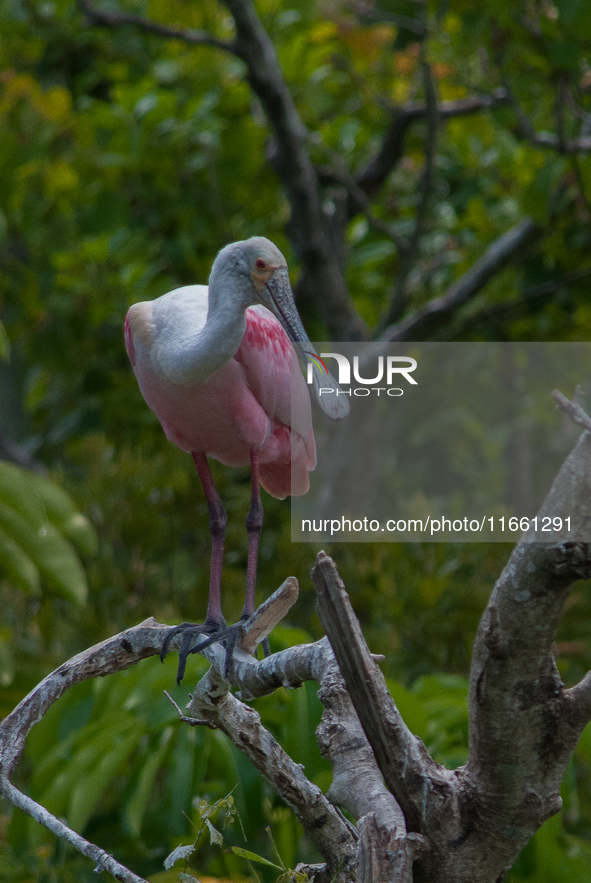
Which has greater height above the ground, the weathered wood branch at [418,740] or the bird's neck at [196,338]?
the bird's neck at [196,338]

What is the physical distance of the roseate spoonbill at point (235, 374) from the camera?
118 cm

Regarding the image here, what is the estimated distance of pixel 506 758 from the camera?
4.60ft

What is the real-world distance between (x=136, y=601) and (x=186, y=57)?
311cm

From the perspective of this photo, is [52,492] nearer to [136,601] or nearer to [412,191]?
[136,601]

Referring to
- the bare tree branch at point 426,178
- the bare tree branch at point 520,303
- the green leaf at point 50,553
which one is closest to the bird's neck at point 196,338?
Answer: the green leaf at point 50,553

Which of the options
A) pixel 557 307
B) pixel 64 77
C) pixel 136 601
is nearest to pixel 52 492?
pixel 136 601

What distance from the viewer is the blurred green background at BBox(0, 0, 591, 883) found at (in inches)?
107

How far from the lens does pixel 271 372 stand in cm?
149

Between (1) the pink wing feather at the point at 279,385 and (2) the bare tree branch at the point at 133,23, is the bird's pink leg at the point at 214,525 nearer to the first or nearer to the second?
(1) the pink wing feather at the point at 279,385

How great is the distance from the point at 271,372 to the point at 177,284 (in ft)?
11.1

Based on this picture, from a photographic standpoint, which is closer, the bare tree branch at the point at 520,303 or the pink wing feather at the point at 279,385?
the pink wing feather at the point at 279,385

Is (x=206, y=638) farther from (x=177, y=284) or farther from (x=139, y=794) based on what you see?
(x=177, y=284)

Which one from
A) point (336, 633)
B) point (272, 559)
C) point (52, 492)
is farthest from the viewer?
point (272, 559)

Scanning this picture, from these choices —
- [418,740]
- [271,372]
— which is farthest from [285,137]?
[418,740]
